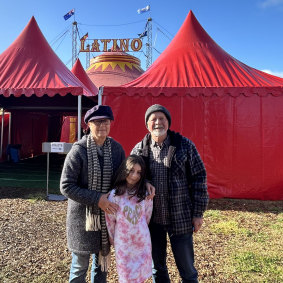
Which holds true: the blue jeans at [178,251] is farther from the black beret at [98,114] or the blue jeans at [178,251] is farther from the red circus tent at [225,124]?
the red circus tent at [225,124]

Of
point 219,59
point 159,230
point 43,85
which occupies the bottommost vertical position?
point 159,230

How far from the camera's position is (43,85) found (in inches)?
219

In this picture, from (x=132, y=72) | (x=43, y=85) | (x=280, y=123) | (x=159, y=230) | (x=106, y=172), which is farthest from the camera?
(x=132, y=72)

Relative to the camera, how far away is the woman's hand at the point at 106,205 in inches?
61.1

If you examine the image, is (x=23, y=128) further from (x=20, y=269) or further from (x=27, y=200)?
(x=20, y=269)

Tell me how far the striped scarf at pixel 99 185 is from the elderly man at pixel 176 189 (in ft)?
0.94

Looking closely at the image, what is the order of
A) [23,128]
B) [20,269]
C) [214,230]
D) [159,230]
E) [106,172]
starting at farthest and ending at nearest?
1. [23,128]
2. [214,230]
3. [20,269]
4. [159,230]
5. [106,172]

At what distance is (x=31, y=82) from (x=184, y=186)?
17.1 ft

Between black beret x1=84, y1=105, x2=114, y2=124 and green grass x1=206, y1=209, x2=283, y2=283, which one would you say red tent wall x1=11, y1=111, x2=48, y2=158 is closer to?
green grass x1=206, y1=209, x2=283, y2=283

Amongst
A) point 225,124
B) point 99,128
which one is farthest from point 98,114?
point 225,124

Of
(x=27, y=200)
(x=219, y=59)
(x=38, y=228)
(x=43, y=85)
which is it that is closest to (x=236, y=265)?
(x=38, y=228)

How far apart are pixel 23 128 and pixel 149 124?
1043 cm

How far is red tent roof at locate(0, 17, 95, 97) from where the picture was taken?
17.7ft

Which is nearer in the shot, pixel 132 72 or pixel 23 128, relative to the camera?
pixel 23 128
